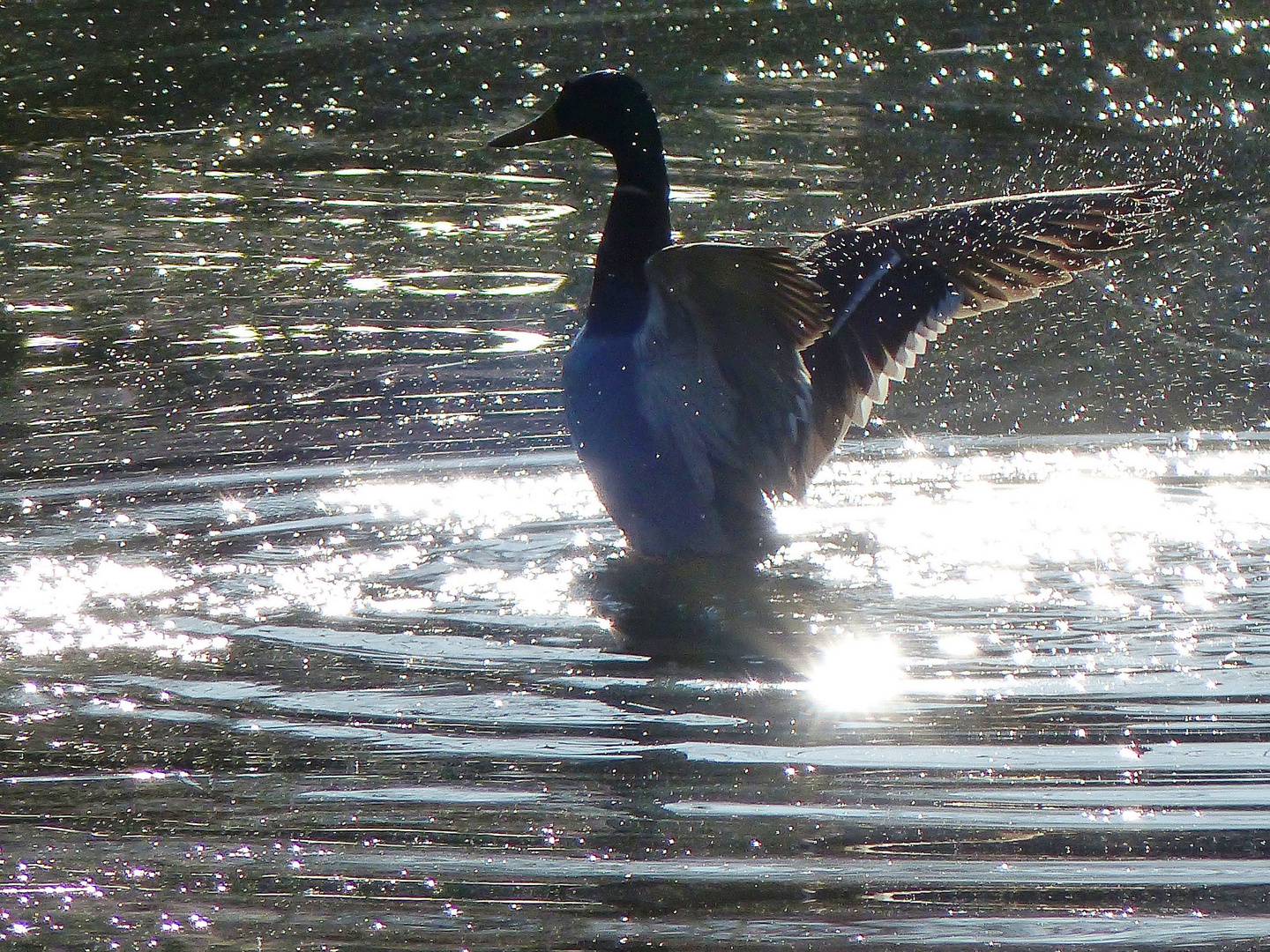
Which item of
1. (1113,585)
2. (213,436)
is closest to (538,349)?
(213,436)

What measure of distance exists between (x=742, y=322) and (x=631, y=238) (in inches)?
22.9

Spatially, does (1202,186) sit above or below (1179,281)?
above

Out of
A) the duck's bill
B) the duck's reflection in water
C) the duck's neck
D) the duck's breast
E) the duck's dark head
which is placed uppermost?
the duck's bill

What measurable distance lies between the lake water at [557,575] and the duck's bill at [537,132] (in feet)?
2.79

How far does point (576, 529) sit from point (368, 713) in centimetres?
143

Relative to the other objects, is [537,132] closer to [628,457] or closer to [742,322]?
[628,457]

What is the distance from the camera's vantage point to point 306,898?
3064 millimetres

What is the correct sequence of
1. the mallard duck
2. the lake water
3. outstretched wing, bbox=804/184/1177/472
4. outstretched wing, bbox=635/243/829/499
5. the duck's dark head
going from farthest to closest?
1. outstretched wing, bbox=804/184/1177/472
2. the duck's dark head
3. the mallard duck
4. outstretched wing, bbox=635/243/829/499
5. the lake water

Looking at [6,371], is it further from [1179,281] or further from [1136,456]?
[1179,281]

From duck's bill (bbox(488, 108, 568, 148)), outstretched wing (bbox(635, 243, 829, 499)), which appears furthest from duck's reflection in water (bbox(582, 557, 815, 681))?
duck's bill (bbox(488, 108, 568, 148))

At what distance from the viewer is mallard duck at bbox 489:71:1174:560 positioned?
4.42 meters

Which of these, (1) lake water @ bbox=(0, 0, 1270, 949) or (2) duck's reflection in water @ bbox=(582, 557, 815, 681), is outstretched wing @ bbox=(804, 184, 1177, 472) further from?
(2) duck's reflection in water @ bbox=(582, 557, 815, 681)

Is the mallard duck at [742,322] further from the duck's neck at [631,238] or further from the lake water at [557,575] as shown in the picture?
the lake water at [557,575]

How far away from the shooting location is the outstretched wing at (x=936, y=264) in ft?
17.4
